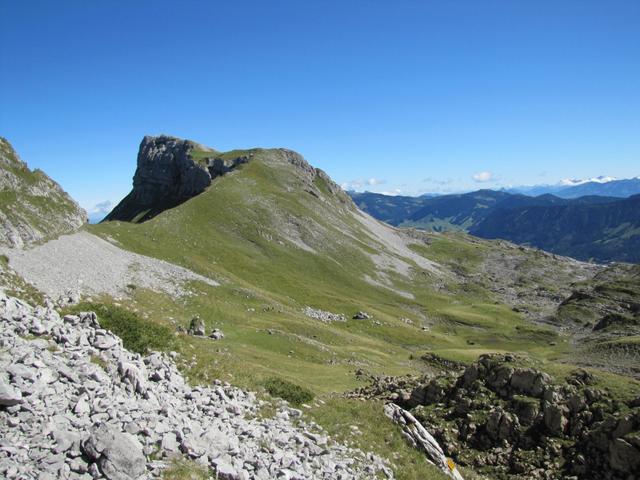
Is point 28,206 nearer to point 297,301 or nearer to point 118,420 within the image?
point 297,301

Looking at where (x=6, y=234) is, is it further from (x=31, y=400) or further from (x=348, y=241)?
(x=348, y=241)

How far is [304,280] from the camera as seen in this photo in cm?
11269

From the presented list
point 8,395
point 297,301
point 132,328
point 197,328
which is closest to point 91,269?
point 197,328

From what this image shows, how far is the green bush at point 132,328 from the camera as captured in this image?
996 inches

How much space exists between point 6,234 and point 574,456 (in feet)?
186

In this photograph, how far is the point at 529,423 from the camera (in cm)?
2683

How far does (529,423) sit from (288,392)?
14624 mm

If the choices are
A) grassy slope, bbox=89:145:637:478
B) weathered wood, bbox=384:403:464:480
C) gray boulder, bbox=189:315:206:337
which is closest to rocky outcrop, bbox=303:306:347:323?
grassy slope, bbox=89:145:637:478

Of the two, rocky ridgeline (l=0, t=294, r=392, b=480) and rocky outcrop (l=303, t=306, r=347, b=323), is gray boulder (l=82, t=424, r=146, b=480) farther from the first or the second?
rocky outcrop (l=303, t=306, r=347, b=323)

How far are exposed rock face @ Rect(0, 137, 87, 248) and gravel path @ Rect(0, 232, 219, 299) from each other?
76.1 inches

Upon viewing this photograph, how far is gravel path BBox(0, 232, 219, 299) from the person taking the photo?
4334 cm

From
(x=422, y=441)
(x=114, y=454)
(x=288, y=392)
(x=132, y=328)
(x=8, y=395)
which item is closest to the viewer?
(x=114, y=454)

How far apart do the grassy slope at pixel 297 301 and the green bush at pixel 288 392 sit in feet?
2.60

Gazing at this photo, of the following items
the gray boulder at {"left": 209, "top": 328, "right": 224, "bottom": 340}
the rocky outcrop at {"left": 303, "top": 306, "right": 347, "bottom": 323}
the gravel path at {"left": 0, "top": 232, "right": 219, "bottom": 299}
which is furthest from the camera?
the rocky outcrop at {"left": 303, "top": 306, "right": 347, "bottom": 323}
